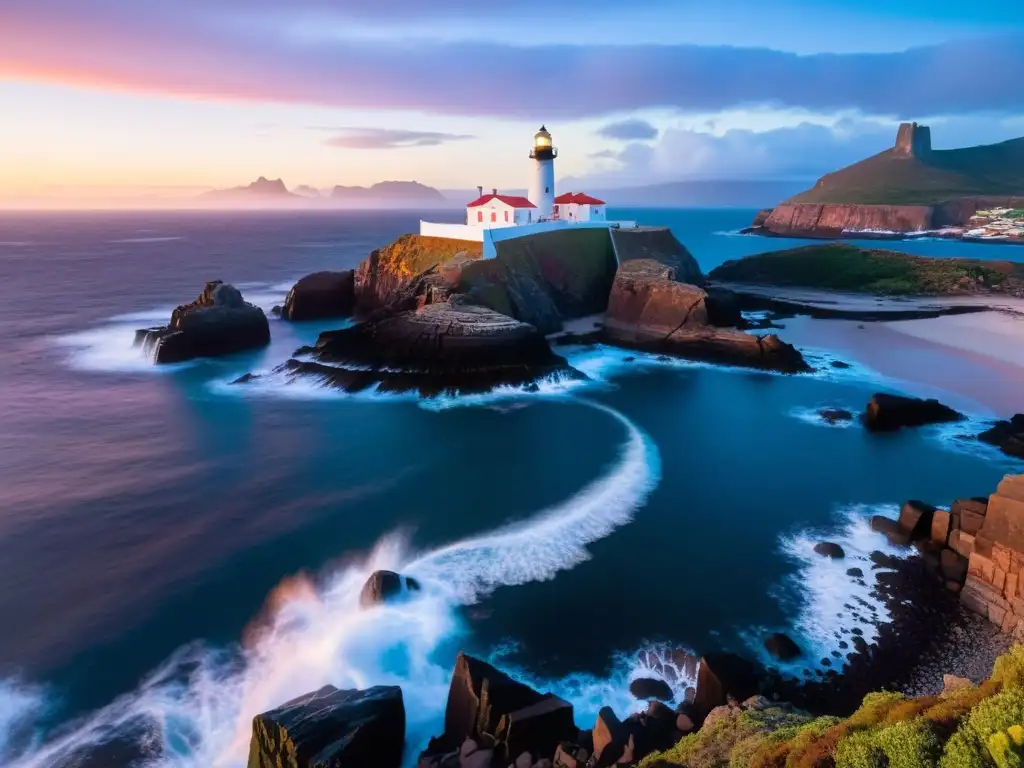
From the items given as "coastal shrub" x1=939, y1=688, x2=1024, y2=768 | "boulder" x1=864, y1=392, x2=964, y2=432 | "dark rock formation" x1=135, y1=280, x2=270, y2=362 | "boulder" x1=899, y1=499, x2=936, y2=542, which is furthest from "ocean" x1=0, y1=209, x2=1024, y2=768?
"coastal shrub" x1=939, y1=688, x2=1024, y2=768

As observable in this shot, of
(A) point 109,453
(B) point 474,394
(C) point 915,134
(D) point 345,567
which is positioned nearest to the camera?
(D) point 345,567

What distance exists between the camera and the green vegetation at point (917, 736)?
575 cm

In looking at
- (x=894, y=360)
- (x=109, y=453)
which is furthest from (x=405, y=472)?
(x=894, y=360)

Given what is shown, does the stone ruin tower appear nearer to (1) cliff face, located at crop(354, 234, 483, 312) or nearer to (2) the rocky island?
(2) the rocky island

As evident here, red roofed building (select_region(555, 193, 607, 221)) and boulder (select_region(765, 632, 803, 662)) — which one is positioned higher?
red roofed building (select_region(555, 193, 607, 221))

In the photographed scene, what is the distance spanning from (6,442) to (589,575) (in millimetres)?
24417

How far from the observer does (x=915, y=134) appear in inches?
6781

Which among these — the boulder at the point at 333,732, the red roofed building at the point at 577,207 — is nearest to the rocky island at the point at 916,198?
the red roofed building at the point at 577,207

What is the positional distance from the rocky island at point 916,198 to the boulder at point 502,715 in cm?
12518

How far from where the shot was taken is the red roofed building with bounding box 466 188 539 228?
4825cm

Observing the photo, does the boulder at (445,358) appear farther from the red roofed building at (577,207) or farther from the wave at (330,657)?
the red roofed building at (577,207)

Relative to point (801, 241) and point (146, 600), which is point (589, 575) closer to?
point (146, 600)

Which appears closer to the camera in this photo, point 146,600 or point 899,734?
point 899,734

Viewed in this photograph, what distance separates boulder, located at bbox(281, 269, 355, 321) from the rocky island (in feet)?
347
